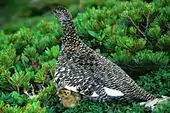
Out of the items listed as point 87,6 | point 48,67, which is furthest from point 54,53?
point 87,6

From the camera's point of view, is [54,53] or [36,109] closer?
[36,109]

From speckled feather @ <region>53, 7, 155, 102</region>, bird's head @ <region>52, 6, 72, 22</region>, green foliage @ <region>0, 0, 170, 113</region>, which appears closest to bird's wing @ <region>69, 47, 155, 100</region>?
speckled feather @ <region>53, 7, 155, 102</region>

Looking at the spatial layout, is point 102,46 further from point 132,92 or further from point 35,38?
point 132,92

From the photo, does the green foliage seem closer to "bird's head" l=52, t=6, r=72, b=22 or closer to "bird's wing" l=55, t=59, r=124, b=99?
"bird's wing" l=55, t=59, r=124, b=99

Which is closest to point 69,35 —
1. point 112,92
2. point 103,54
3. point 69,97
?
point 69,97

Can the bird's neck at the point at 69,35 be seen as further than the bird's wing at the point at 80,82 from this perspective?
Yes

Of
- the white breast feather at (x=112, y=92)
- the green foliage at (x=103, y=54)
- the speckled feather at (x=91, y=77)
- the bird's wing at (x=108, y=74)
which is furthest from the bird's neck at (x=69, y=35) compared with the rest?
the white breast feather at (x=112, y=92)

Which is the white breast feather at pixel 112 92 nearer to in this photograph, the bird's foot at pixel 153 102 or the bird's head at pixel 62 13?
the bird's foot at pixel 153 102
